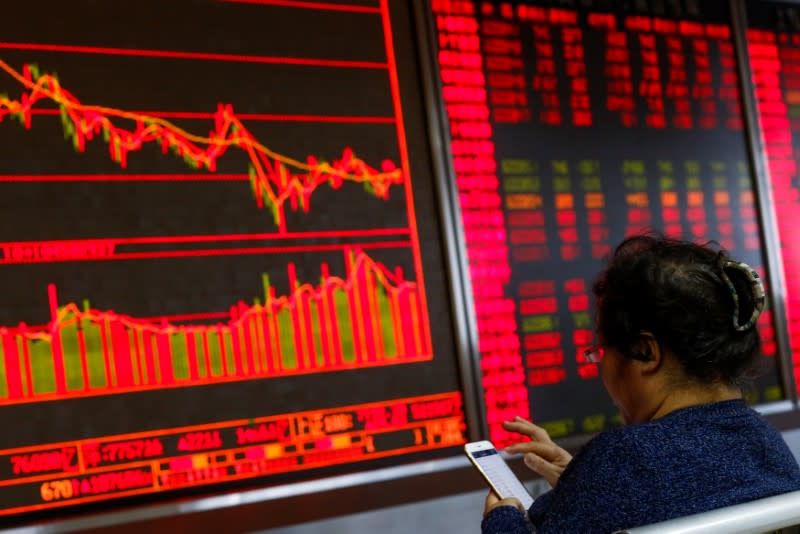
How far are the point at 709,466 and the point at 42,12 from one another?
1573 mm

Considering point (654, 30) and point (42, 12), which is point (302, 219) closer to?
point (42, 12)

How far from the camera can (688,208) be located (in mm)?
2654

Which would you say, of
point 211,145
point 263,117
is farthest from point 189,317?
point 263,117

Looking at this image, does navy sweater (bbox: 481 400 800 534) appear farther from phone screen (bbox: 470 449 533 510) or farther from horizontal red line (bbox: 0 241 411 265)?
horizontal red line (bbox: 0 241 411 265)

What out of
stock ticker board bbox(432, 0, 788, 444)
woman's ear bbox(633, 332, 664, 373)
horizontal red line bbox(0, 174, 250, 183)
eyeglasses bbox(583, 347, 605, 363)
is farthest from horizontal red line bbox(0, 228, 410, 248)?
woman's ear bbox(633, 332, 664, 373)

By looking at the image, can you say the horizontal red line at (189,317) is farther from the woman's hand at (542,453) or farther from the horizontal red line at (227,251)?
the woman's hand at (542,453)

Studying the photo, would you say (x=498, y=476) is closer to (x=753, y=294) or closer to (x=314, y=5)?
(x=753, y=294)

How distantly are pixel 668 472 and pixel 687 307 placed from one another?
21 centimetres

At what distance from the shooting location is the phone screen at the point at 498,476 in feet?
4.75

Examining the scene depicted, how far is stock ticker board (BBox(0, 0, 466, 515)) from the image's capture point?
6.29ft

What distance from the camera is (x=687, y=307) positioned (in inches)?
49.0

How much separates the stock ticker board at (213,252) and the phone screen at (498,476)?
0.66 metres

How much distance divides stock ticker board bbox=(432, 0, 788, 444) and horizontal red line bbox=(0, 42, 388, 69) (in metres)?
0.25

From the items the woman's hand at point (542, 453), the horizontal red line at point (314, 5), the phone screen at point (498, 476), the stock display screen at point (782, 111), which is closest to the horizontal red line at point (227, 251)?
the horizontal red line at point (314, 5)
